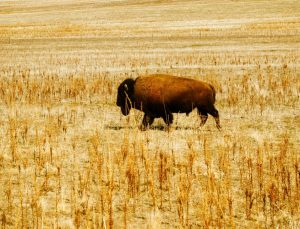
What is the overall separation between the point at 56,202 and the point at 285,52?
2415 centimetres

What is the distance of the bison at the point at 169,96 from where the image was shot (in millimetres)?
9836

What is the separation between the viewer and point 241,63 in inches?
890

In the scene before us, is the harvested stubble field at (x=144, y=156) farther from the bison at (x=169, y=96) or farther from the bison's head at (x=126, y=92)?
the bison's head at (x=126, y=92)

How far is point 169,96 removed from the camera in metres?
9.82

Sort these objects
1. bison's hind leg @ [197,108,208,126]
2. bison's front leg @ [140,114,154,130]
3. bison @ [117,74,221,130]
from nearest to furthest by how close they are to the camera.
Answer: bison @ [117,74,221,130] → bison's front leg @ [140,114,154,130] → bison's hind leg @ [197,108,208,126]

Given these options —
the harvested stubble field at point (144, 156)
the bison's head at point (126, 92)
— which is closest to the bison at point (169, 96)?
the bison's head at point (126, 92)

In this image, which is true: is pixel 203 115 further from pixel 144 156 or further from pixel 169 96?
pixel 144 156

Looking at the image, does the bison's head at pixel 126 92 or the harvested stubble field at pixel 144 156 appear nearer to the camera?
the harvested stubble field at pixel 144 156

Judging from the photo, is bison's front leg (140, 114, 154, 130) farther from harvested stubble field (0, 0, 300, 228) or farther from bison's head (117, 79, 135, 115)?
bison's head (117, 79, 135, 115)

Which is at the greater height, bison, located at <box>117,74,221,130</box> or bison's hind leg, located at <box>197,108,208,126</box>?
bison, located at <box>117,74,221,130</box>

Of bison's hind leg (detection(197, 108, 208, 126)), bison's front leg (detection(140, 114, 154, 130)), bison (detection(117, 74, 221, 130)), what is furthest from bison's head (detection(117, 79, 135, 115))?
bison's hind leg (detection(197, 108, 208, 126))

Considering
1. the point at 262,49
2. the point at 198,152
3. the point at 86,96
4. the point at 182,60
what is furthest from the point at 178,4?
the point at 198,152

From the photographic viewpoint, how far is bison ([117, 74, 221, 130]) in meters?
9.84

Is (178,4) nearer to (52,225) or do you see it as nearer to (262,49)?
(262,49)
